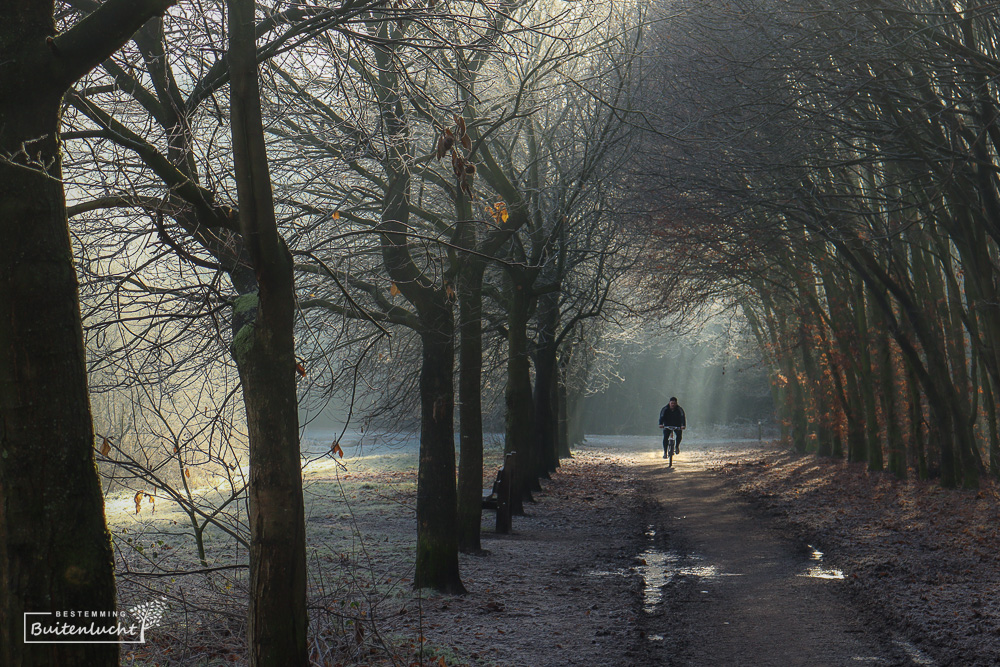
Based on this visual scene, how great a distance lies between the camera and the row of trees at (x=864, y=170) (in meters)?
9.66

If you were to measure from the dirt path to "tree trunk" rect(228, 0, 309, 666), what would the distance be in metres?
3.00

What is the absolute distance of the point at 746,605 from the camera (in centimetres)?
758

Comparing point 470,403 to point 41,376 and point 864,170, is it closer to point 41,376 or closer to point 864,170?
point 41,376

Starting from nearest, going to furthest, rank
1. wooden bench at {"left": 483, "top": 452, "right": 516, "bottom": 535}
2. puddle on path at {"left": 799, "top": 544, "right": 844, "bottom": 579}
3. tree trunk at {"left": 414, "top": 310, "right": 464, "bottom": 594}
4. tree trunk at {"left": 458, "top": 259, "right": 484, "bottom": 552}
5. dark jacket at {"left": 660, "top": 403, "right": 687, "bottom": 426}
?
puddle on path at {"left": 799, "top": 544, "right": 844, "bottom": 579} → tree trunk at {"left": 414, "top": 310, "right": 464, "bottom": 594} → tree trunk at {"left": 458, "top": 259, "right": 484, "bottom": 552} → wooden bench at {"left": 483, "top": 452, "right": 516, "bottom": 535} → dark jacket at {"left": 660, "top": 403, "right": 687, "bottom": 426}

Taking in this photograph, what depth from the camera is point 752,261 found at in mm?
23359

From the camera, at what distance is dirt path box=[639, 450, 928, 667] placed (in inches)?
238

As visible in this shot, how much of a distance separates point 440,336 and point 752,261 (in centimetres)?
1632

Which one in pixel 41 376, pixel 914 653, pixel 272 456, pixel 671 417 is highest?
pixel 41 376

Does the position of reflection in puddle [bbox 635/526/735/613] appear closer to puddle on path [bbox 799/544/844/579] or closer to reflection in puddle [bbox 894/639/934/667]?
puddle on path [bbox 799/544/844/579]

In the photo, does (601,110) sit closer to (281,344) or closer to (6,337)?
(281,344)

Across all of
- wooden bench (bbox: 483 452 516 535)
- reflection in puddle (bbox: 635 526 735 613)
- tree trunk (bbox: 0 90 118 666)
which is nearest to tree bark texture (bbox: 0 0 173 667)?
tree trunk (bbox: 0 90 118 666)

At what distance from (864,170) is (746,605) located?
12.1 meters

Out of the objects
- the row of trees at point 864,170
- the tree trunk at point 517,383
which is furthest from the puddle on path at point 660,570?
Answer: the row of trees at point 864,170

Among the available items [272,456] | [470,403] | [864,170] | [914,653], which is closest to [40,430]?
[272,456]
